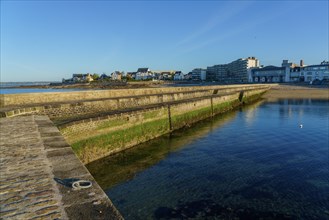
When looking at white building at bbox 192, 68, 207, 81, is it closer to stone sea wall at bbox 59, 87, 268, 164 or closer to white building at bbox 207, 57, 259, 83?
white building at bbox 207, 57, 259, 83

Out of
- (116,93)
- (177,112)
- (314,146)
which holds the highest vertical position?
(116,93)

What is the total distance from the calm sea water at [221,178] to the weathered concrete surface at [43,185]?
2.60 metres

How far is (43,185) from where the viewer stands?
12.7 ft

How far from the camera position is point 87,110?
13.9 m

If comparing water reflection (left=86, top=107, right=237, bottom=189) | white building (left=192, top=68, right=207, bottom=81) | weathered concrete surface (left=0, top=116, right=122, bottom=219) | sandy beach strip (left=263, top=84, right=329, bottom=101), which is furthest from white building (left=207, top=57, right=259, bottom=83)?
weathered concrete surface (left=0, top=116, right=122, bottom=219)

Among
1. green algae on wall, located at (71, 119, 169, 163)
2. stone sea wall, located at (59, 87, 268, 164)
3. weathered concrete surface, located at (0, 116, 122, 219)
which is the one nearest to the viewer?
weathered concrete surface, located at (0, 116, 122, 219)

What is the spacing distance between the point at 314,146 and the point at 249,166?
5.06m

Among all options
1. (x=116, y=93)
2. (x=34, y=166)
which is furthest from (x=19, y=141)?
(x=116, y=93)

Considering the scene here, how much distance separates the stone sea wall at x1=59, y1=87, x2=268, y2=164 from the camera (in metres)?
9.99

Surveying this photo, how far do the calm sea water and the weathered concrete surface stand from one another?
260cm

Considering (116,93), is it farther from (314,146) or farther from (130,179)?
(314,146)

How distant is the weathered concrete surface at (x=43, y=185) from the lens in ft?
10.0

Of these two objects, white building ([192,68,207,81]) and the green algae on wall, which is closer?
the green algae on wall

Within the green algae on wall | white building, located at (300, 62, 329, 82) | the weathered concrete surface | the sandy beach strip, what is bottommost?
the sandy beach strip
